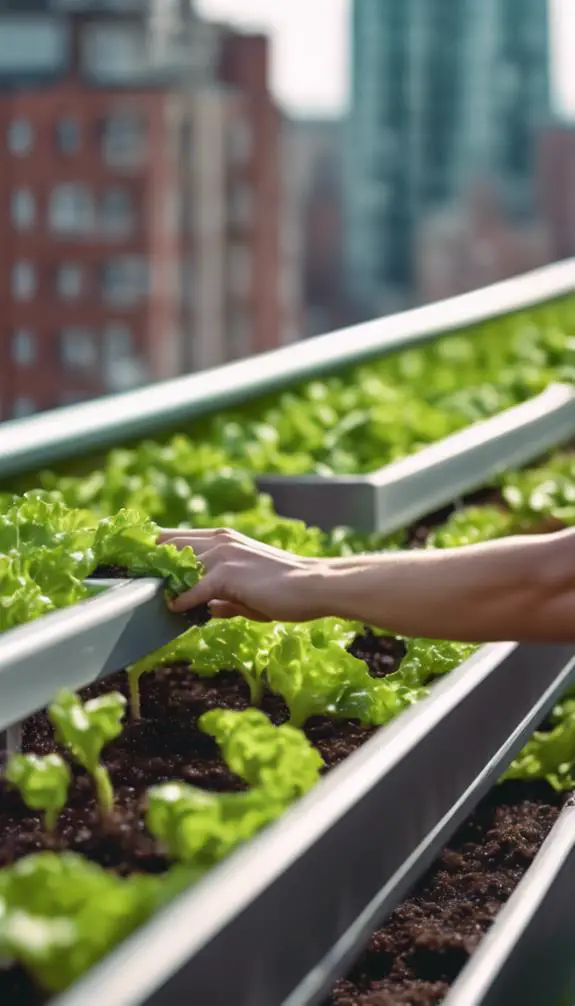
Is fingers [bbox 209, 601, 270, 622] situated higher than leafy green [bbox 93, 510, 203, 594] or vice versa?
leafy green [bbox 93, 510, 203, 594]

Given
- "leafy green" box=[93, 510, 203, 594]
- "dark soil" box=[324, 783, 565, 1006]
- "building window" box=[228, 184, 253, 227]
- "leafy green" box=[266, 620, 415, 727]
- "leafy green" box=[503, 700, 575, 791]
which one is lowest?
"building window" box=[228, 184, 253, 227]

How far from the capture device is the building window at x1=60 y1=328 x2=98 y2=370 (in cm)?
6988

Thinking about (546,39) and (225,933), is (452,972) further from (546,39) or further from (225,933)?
(546,39)

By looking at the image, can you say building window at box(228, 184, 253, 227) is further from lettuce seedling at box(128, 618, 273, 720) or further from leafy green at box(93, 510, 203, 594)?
leafy green at box(93, 510, 203, 594)

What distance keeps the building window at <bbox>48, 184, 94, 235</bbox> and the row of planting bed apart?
2614 inches

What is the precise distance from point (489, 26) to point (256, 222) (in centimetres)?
6463

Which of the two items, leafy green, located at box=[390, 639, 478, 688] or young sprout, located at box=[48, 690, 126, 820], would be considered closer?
young sprout, located at box=[48, 690, 126, 820]

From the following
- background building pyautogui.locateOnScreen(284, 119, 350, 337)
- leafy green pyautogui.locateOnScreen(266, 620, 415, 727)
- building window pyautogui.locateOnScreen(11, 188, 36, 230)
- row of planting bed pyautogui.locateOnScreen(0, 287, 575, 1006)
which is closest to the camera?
row of planting bed pyautogui.locateOnScreen(0, 287, 575, 1006)

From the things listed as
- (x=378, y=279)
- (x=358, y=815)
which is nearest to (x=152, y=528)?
(x=358, y=815)

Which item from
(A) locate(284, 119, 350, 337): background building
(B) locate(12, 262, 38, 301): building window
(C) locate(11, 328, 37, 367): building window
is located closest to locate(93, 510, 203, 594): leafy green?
(C) locate(11, 328, 37, 367): building window

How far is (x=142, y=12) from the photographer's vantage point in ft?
219

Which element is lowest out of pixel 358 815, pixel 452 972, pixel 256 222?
pixel 256 222

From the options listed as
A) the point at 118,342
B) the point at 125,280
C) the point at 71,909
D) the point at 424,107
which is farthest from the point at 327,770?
the point at 424,107

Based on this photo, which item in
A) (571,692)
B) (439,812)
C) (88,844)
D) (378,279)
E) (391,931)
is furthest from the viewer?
(378,279)
